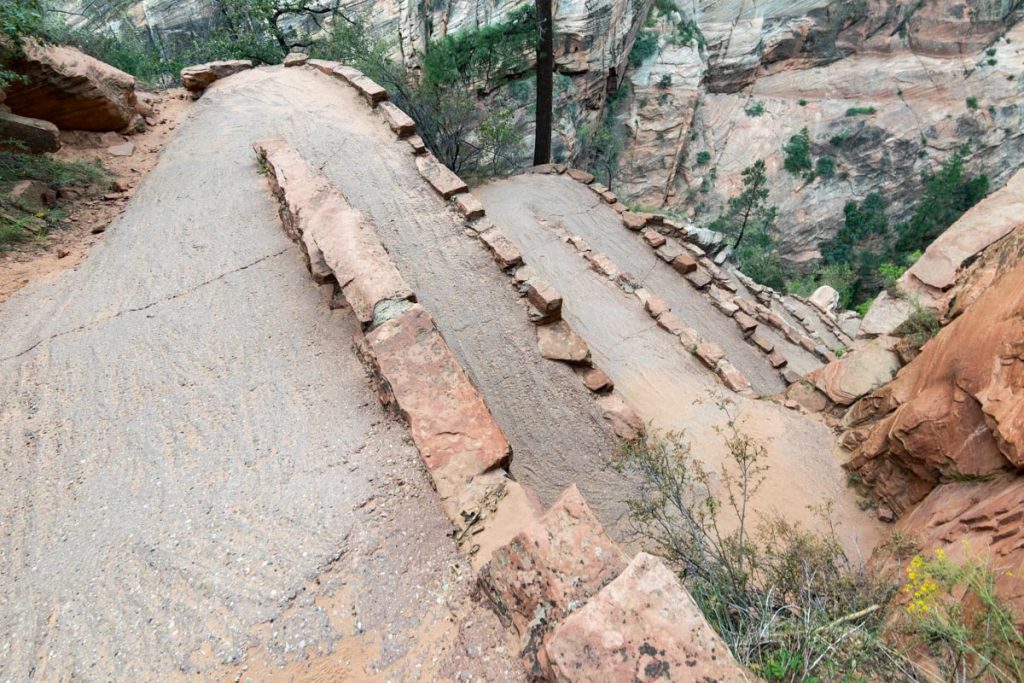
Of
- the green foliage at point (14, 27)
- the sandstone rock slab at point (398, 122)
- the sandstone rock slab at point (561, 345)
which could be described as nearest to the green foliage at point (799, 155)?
the sandstone rock slab at point (398, 122)

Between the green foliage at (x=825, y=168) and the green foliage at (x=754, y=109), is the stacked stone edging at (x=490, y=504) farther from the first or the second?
the green foliage at (x=754, y=109)

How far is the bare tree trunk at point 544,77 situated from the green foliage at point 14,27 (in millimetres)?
7357

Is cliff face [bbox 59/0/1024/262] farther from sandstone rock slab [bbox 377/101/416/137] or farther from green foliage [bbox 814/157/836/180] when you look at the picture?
sandstone rock slab [bbox 377/101/416/137]

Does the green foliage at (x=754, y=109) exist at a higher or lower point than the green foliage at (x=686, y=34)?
lower

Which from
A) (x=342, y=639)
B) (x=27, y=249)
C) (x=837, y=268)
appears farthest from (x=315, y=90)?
(x=837, y=268)

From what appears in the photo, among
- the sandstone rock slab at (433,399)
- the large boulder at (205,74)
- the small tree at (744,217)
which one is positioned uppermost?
the large boulder at (205,74)

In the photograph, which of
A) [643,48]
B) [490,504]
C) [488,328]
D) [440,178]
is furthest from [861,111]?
[490,504]

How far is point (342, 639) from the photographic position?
7.23 ft

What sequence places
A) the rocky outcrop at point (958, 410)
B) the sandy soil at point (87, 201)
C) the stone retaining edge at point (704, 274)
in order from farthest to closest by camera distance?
the stone retaining edge at point (704, 274)
the sandy soil at point (87, 201)
the rocky outcrop at point (958, 410)

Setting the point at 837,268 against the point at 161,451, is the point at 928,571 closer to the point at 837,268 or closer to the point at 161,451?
the point at 161,451

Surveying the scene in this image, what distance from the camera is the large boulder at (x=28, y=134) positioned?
19.5ft

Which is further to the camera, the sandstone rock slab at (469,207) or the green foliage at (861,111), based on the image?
the green foliage at (861,111)

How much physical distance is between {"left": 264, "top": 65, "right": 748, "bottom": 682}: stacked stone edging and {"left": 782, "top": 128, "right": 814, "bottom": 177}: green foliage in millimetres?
31130

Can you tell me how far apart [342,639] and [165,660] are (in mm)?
762
